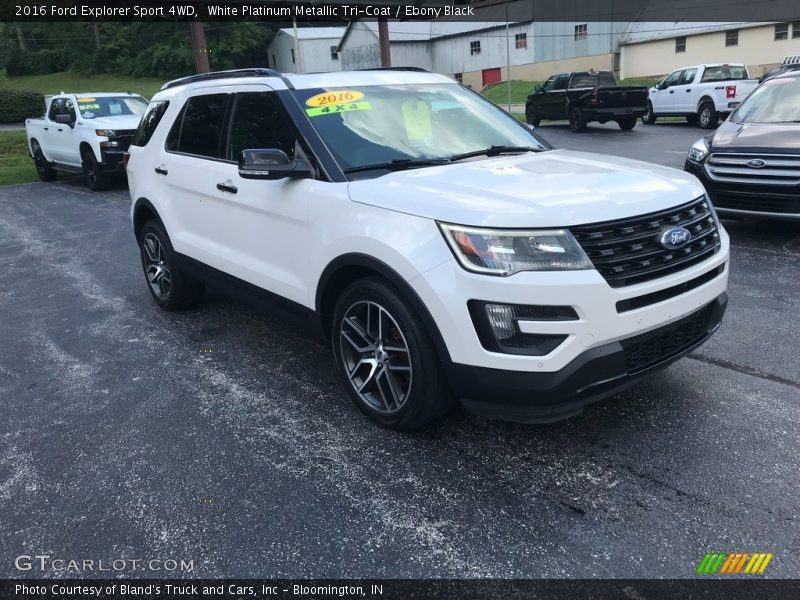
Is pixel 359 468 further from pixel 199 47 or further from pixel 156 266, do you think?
pixel 199 47

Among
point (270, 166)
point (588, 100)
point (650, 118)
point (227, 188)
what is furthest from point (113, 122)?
point (650, 118)

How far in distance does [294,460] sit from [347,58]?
5856cm

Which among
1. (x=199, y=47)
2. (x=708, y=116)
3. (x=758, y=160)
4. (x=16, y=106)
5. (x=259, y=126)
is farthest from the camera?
(x=16, y=106)

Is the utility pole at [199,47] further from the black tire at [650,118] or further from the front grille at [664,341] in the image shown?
the front grille at [664,341]

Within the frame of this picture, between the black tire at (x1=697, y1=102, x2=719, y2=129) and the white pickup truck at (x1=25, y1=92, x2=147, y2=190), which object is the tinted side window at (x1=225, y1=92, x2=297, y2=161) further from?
the black tire at (x1=697, y1=102, x2=719, y2=129)

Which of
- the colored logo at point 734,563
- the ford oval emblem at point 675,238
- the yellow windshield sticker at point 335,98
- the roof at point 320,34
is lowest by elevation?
the colored logo at point 734,563

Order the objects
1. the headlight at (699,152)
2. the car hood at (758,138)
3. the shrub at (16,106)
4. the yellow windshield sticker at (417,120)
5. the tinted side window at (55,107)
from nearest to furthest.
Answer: the yellow windshield sticker at (417,120) < the car hood at (758,138) < the headlight at (699,152) < the tinted side window at (55,107) < the shrub at (16,106)

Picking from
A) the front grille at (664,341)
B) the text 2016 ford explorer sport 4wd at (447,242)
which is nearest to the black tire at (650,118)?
the text 2016 ford explorer sport 4wd at (447,242)

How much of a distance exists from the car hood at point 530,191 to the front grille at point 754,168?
11.7 feet

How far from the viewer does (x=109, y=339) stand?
5.27 meters

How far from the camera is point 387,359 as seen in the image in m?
3.40

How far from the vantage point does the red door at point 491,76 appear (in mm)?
49625
